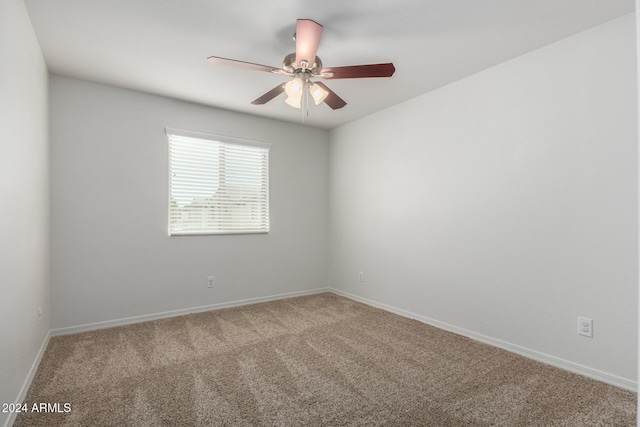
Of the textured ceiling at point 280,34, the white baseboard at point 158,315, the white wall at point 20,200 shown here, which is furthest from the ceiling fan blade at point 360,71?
the white baseboard at point 158,315

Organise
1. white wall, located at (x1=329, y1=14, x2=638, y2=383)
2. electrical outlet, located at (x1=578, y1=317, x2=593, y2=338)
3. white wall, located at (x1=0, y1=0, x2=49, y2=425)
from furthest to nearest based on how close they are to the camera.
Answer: electrical outlet, located at (x1=578, y1=317, x2=593, y2=338) → white wall, located at (x1=329, y1=14, x2=638, y2=383) → white wall, located at (x1=0, y1=0, x2=49, y2=425)

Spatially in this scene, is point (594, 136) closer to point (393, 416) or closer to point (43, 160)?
point (393, 416)

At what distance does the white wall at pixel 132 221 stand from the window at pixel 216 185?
98mm

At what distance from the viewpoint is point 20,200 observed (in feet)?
6.52

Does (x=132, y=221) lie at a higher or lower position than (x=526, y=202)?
lower

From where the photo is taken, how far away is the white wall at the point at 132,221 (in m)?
3.11

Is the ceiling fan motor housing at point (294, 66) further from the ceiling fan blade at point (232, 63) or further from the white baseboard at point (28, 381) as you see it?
the white baseboard at point (28, 381)

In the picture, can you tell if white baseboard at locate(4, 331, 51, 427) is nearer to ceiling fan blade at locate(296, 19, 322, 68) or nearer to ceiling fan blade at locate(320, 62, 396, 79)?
ceiling fan blade at locate(296, 19, 322, 68)

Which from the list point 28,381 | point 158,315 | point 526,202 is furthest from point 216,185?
point 526,202

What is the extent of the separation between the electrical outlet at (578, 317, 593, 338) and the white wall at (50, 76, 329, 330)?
126 inches

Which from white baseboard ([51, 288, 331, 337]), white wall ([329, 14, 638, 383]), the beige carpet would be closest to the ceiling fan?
white wall ([329, 14, 638, 383])

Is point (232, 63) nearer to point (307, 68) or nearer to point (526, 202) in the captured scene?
point (307, 68)

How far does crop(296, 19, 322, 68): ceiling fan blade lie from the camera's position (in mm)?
1842

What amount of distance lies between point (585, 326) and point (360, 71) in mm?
2422
